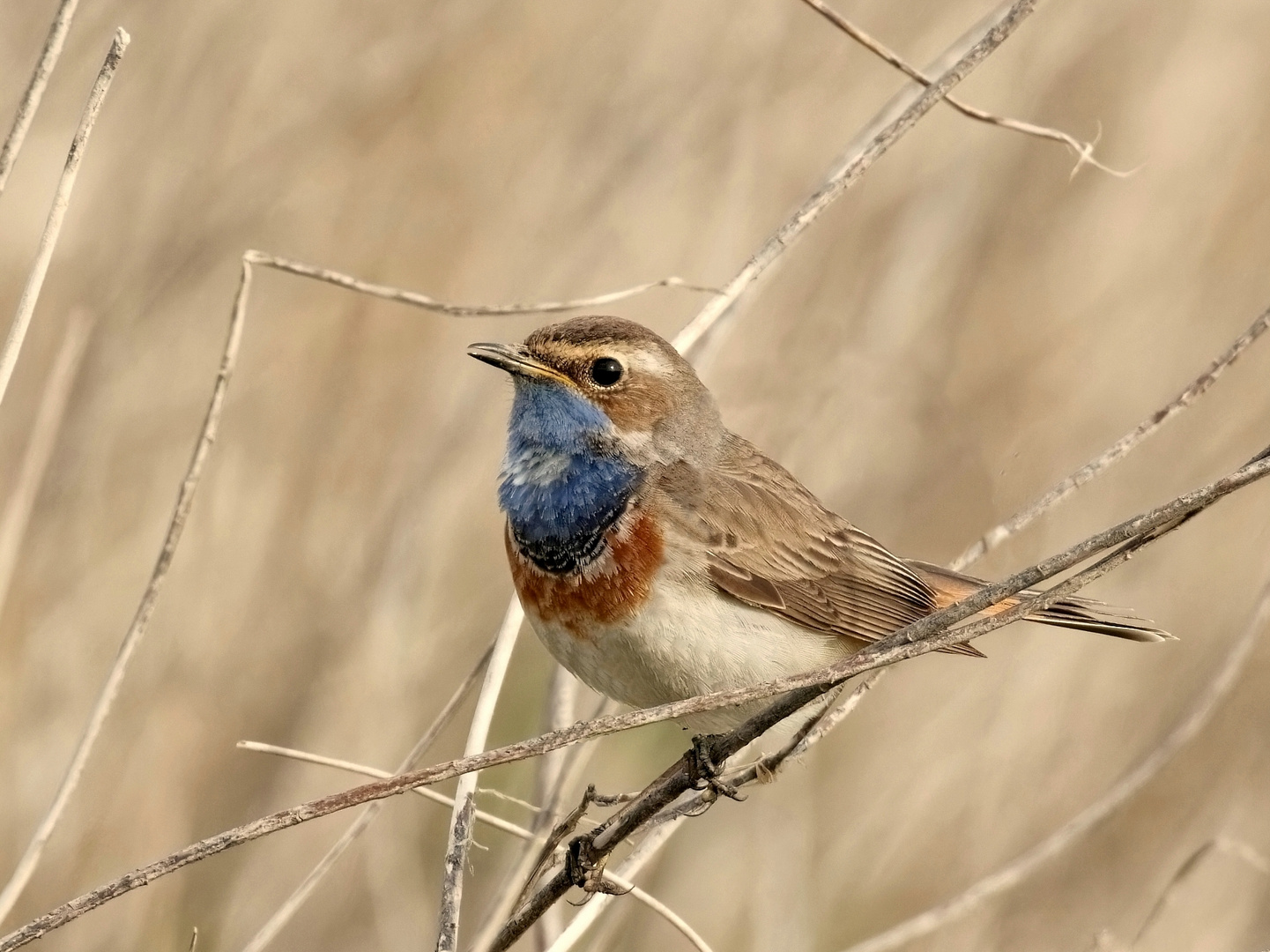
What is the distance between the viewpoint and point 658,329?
19.5ft

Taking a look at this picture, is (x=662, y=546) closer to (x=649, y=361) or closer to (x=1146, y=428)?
(x=649, y=361)

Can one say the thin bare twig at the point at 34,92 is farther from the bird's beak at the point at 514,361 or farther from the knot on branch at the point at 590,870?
the knot on branch at the point at 590,870

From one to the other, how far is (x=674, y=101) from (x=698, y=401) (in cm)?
130

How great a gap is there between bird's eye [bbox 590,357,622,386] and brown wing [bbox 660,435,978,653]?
0.31m

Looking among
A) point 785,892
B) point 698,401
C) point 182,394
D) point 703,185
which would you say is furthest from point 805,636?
point 182,394

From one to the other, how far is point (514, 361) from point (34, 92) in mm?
1578

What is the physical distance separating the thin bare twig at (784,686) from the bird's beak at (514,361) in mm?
1778

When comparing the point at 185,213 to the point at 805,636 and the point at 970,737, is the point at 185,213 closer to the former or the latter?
the point at 805,636

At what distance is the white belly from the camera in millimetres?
3916

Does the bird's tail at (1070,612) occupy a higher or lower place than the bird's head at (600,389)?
lower

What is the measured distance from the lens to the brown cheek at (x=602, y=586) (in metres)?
3.96

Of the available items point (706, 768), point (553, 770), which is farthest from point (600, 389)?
point (706, 768)

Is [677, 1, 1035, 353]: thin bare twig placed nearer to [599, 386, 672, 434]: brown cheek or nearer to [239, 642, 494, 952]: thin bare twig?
[599, 386, 672, 434]: brown cheek

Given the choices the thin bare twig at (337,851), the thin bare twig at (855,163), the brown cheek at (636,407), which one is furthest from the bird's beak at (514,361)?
the thin bare twig at (337,851)
